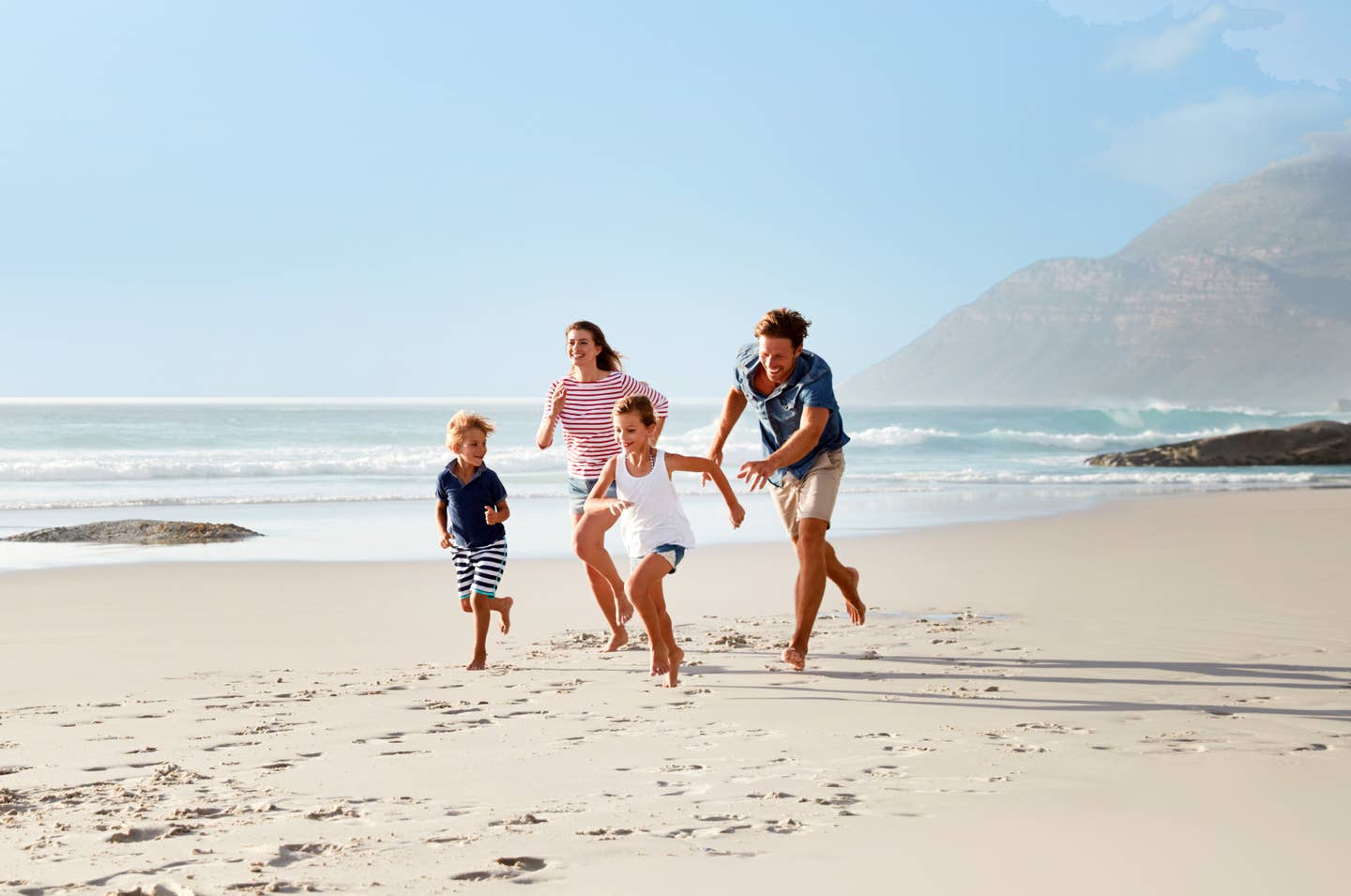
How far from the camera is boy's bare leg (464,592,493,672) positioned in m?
5.84

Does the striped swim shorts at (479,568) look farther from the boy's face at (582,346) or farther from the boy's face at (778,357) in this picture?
the boy's face at (778,357)

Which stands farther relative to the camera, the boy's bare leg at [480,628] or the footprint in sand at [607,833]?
the boy's bare leg at [480,628]

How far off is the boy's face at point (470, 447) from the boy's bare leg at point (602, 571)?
0.62 meters

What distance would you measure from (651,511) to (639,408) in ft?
1.61

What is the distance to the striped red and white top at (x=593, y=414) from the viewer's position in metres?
6.44

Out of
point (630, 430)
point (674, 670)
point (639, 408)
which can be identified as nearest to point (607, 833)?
point (674, 670)

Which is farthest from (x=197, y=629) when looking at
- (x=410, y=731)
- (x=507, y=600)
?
(x=410, y=731)

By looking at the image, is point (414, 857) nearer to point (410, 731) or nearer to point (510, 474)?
point (410, 731)

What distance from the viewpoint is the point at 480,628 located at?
591 cm

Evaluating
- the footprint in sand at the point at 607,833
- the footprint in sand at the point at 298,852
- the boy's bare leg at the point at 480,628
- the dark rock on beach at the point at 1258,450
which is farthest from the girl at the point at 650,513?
the dark rock on beach at the point at 1258,450

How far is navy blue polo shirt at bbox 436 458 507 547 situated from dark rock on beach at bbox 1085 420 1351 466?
81.6ft

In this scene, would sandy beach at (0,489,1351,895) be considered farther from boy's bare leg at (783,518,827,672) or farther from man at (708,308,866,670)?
man at (708,308,866,670)

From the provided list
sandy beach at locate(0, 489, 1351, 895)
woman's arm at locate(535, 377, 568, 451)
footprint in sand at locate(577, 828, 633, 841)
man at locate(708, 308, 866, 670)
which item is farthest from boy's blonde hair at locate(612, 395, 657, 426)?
footprint in sand at locate(577, 828, 633, 841)

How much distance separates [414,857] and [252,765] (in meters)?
1.19
